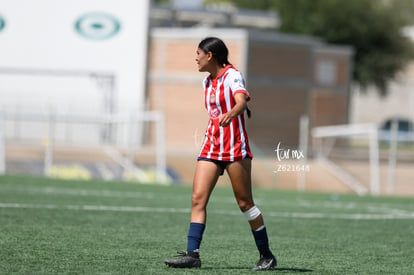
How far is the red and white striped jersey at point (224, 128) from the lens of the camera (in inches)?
348

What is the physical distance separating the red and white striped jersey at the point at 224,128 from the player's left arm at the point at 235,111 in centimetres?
21

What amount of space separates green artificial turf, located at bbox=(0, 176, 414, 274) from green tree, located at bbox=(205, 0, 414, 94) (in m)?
54.8

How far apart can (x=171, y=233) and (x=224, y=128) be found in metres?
3.69

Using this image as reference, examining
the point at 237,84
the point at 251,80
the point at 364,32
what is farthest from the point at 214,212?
the point at 364,32

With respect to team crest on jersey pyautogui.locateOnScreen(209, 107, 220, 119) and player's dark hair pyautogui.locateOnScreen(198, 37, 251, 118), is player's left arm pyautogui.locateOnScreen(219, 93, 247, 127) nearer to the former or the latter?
team crest on jersey pyautogui.locateOnScreen(209, 107, 220, 119)

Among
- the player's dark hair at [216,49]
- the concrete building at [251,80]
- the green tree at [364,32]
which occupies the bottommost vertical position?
the player's dark hair at [216,49]

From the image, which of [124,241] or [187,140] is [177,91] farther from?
[124,241]

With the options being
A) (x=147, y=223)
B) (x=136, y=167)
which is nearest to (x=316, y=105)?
(x=136, y=167)

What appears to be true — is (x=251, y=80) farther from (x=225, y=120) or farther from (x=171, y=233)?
(x=225, y=120)

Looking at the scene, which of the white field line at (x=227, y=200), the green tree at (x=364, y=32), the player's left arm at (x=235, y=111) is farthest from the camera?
the green tree at (x=364, y=32)

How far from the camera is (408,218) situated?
1634 cm

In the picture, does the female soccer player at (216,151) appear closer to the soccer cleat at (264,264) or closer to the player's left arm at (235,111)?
the player's left arm at (235,111)

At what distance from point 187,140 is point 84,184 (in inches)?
885

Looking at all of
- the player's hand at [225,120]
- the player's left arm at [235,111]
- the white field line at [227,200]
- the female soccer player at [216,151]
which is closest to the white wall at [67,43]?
the white field line at [227,200]
